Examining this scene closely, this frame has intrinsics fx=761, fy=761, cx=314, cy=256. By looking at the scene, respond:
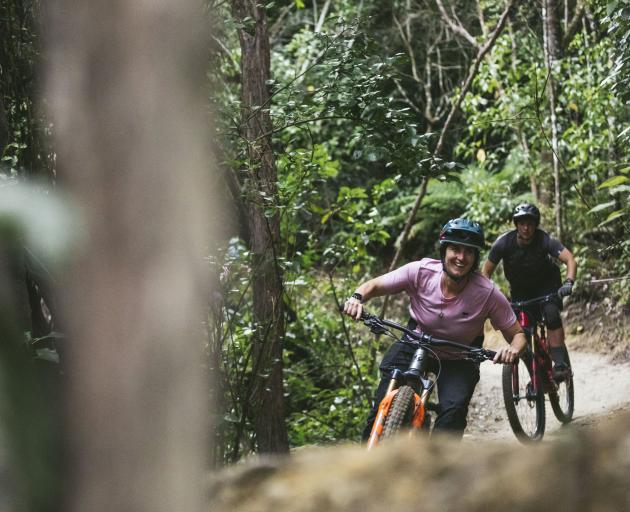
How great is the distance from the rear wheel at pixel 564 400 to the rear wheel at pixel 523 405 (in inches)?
9.1

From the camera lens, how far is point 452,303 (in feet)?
16.8

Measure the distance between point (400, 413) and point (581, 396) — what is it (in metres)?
6.49

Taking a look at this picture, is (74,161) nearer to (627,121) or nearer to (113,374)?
(113,374)

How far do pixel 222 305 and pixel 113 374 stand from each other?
4353mm

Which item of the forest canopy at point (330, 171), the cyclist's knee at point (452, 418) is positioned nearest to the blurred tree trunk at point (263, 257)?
the forest canopy at point (330, 171)

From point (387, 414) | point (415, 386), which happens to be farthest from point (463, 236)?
point (387, 414)

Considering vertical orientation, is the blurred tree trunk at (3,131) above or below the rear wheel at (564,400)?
above

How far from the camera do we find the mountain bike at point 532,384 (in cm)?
762

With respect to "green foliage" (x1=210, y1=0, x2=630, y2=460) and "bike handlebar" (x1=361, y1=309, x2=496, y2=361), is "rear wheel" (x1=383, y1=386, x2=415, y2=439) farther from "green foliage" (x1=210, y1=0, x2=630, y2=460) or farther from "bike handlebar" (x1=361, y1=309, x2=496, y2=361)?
"green foliage" (x1=210, y1=0, x2=630, y2=460)

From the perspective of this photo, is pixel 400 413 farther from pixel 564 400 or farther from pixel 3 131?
pixel 564 400

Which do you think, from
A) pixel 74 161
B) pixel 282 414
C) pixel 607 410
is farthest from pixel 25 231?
pixel 607 410

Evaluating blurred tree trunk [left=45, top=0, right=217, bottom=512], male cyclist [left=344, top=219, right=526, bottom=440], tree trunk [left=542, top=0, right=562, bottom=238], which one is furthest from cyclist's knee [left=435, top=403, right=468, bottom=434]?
tree trunk [left=542, top=0, right=562, bottom=238]

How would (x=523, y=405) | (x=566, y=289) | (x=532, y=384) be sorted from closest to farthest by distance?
(x=566, y=289)
(x=532, y=384)
(x=523, y=405)

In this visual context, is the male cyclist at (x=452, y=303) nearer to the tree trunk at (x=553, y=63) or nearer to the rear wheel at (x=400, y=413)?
the rear wheel at (x=400, y=413)
